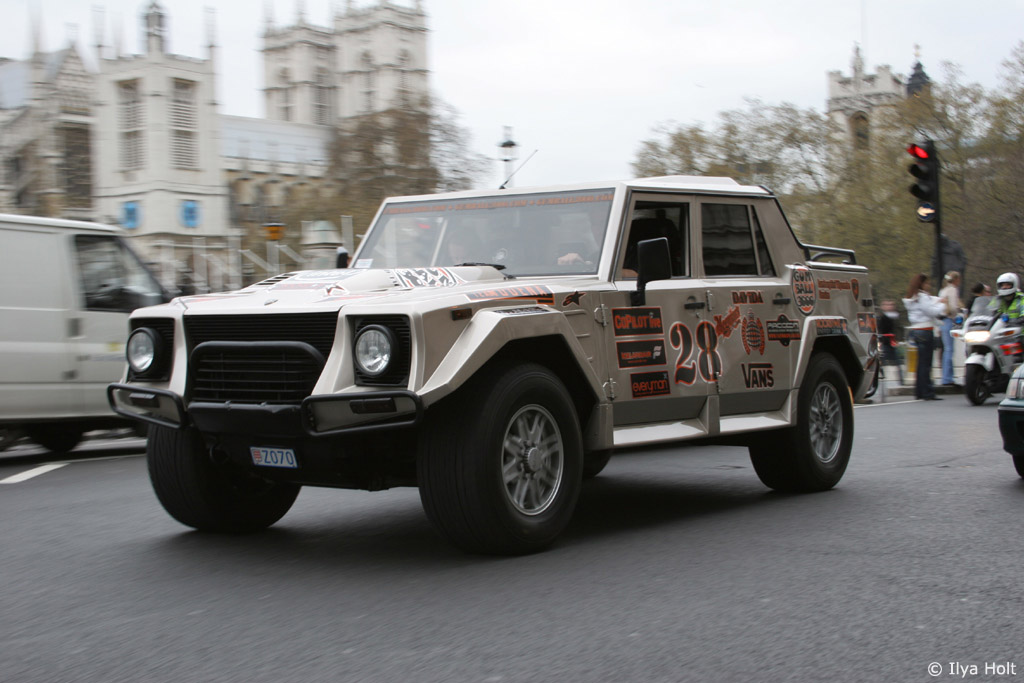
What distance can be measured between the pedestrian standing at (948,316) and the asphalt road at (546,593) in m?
12.2

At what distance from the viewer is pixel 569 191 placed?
724cm

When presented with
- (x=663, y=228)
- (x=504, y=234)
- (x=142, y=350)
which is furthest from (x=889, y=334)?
(x=142, y=350)

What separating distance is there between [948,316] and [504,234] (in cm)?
1464

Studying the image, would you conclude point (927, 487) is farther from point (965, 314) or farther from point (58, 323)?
point (965, 314)

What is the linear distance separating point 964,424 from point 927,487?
5.95 metres

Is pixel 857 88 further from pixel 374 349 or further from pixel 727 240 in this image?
pixel 374 349

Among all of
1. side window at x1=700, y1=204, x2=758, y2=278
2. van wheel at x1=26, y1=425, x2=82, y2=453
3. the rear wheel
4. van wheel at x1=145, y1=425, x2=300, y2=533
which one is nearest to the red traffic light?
the rear wheel

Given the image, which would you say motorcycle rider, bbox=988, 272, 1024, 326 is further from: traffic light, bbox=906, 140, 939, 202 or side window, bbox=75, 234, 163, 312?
side window, bbox=75, 234, 163, 312

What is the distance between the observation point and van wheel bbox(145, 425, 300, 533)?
21.2ft

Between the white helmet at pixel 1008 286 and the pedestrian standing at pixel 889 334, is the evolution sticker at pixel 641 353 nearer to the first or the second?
the white helmet at pixel 1008 286

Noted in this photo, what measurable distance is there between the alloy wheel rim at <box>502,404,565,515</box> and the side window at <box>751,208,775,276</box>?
2679 mm

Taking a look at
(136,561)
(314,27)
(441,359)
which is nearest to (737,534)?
(441,359)

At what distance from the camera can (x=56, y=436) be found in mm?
12352

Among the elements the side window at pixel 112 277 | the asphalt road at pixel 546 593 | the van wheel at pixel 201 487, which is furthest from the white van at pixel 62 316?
the van wheel at pixel 201 487
